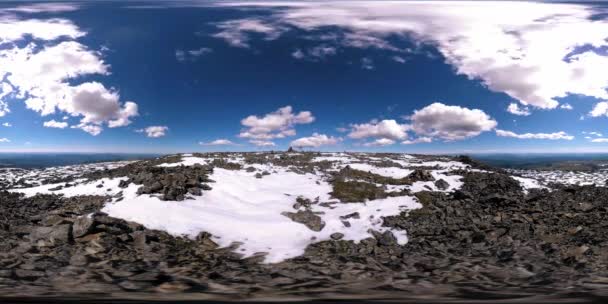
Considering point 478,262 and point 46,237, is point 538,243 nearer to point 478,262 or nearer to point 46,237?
point 478,262

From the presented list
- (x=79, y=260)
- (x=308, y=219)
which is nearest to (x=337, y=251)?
(x=308, y=219)

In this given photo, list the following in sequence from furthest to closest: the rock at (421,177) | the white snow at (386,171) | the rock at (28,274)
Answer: the white snow at (386,171) < the rock at (421,177) < the rock at (28,274)

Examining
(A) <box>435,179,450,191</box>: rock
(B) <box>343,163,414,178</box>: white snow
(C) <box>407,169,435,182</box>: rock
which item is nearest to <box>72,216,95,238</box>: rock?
(A) <box>435,179,450,191</box>: rock

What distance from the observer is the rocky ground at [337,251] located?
703 cm

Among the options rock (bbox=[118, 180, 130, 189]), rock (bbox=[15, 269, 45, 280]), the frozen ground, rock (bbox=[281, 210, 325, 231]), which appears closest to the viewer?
rock (bbox=[15, 269, 45, 280])

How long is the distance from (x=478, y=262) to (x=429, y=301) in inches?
201

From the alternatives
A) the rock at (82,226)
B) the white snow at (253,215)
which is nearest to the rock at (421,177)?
the white snow at (253,215)

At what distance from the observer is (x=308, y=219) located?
15.2 metres

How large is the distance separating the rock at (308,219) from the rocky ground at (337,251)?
0.14 feet

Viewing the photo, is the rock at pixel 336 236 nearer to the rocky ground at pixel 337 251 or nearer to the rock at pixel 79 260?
the rocky ground at pixel 337 251

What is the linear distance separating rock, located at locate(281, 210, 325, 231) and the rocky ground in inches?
1.7

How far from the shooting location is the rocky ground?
703 centimetres

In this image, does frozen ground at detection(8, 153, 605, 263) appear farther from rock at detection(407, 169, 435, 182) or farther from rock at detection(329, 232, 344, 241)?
rock at detection(407, 169, 435, 182)

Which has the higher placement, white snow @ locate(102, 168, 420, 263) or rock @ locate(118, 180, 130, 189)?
rock @ locate(118, 180, 130, 189)
